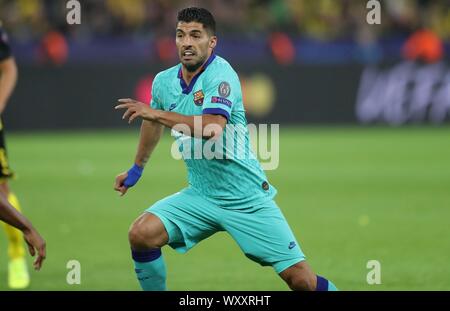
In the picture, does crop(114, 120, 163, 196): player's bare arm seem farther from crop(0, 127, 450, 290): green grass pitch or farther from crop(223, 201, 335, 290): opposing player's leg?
crop(0, 127, 450, 290): green grass pitch

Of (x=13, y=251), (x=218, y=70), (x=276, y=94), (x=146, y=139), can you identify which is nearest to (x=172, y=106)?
(x=218, y=70)

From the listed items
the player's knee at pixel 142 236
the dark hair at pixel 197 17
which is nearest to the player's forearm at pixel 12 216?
the player's knee at pixel 142 236

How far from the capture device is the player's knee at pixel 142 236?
6.50 meters

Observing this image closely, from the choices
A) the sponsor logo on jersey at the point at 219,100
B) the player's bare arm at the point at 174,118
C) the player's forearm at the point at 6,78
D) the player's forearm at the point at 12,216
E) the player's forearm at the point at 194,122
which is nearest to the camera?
the player's forearm at the point at 12,216

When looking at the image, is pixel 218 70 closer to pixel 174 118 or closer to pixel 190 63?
pixel 190 63

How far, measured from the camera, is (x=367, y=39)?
23.4m

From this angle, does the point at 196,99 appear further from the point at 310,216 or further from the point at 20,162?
the point at 20,162

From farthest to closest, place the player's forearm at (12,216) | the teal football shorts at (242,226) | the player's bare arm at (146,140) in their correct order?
the player's bare arm at (146,140) < the teal football shorts at (242,226) < the player's forearm at (12,216)

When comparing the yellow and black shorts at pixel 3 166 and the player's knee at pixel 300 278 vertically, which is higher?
the yellow and black shorts at pixel 3 166

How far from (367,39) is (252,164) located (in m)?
17.2

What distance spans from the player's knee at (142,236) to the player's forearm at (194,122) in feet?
2.53

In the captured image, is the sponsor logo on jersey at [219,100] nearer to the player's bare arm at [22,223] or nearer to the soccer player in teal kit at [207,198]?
the soccer player in teal kit at [207,198]

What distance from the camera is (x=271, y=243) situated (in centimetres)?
659

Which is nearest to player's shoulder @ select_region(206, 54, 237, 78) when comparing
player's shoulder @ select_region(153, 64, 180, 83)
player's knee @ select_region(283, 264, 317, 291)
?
player's shoulder @ select_region(153, 64, 180, 83)
